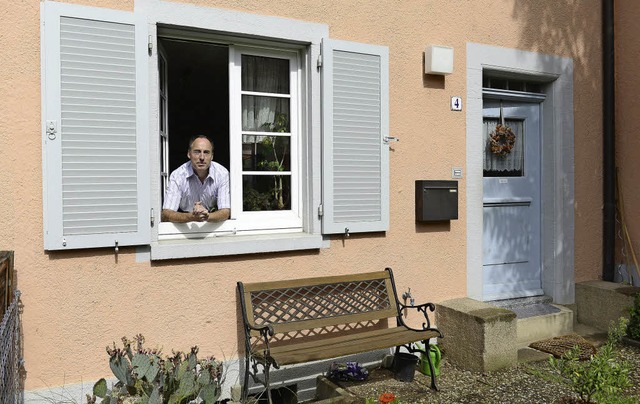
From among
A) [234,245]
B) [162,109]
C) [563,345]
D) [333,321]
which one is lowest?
[563,345]

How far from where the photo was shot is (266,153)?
4.53 meters

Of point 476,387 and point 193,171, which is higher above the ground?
point 193,171

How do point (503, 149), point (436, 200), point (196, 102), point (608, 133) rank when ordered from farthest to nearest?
point (196, 102)
point (608, 133)
point (503, 149)
point (436, 200)

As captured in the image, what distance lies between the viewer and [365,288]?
457 cm

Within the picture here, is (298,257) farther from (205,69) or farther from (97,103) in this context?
(205,69)

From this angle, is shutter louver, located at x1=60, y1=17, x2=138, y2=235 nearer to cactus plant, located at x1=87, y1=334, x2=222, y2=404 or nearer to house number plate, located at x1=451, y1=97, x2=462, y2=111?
cactus plant, located at x1=87, y1=334, x2=222, y2=404

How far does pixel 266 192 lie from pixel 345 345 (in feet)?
4.68

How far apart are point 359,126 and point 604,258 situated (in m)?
3.47

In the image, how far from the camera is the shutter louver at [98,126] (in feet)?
11.8

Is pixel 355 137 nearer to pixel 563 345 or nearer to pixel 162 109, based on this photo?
pixel 162 109

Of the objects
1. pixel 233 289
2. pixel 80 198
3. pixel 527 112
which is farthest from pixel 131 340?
pixel 527 112

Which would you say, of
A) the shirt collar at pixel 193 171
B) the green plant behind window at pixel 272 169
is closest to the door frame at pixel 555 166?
the green plant behind window at pixel 272 169

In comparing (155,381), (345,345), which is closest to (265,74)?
(345,345)

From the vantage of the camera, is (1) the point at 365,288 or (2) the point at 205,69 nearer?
(1) the point at 365,288
